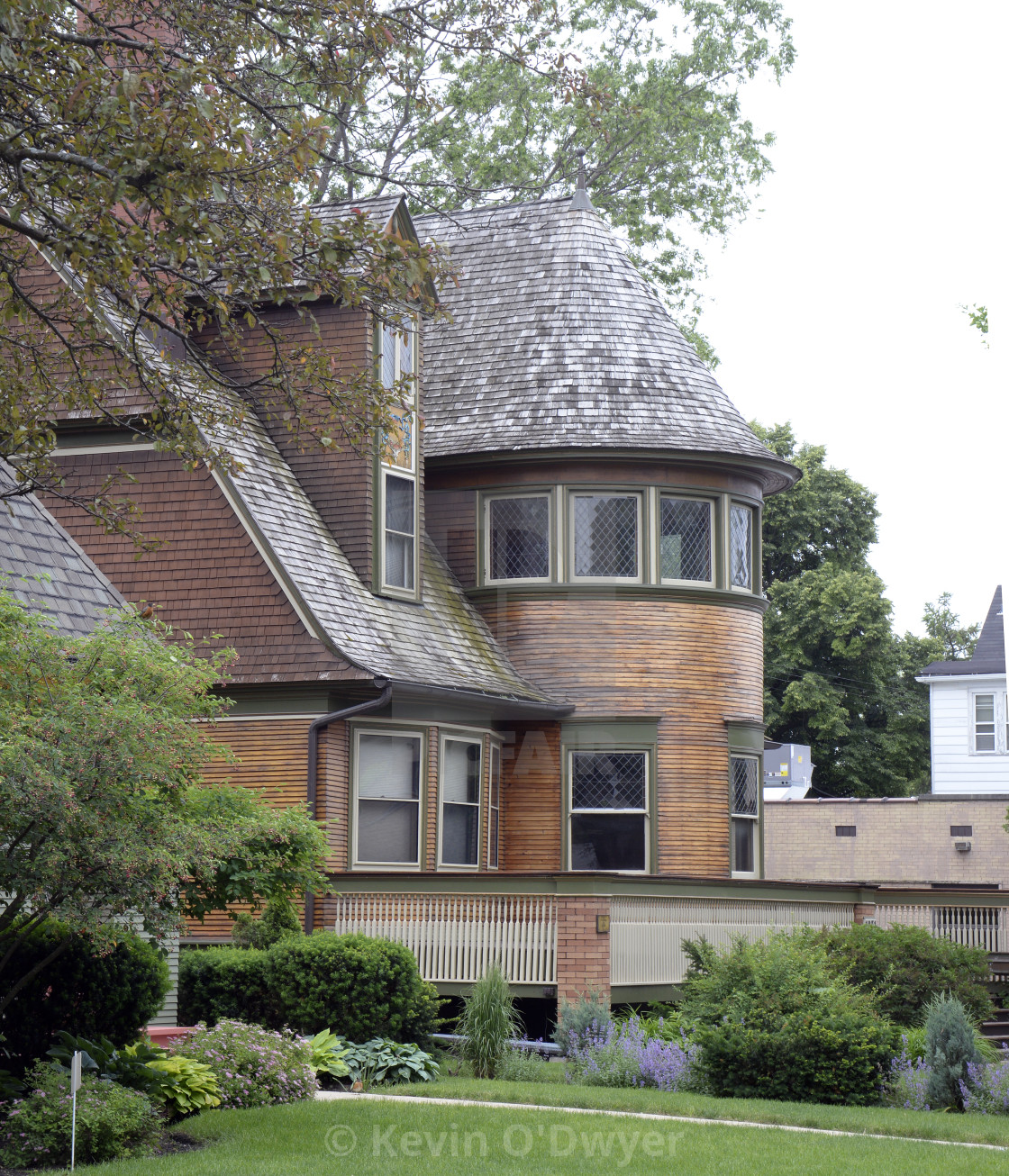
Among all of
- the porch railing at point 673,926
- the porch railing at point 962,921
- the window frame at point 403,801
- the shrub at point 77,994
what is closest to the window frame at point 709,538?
the window frame at point 403,801

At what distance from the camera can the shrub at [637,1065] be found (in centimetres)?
1375

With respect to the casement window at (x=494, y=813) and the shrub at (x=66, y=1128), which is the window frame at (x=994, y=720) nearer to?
the casement window at (x=494, y=813)

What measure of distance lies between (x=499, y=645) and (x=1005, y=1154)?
39.1 ft

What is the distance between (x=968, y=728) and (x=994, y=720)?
665 millimetres

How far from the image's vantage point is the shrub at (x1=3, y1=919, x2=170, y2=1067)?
10867 millimetres

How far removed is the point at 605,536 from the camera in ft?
70.6

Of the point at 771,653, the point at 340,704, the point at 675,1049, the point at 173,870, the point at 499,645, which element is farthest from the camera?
the point at 771,653

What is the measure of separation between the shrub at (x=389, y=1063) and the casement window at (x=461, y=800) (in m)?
5.36

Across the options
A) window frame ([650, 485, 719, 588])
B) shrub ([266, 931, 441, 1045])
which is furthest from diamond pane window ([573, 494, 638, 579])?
shrub ([266, 931, 441, 1045])

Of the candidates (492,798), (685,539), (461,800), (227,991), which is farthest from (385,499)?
(227,991)

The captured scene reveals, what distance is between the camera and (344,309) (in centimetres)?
2019

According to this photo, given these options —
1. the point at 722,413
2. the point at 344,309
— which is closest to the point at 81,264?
the point at 344,309

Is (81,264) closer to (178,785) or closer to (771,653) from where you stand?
(178,785)

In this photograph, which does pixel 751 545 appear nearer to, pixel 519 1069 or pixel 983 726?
pixel 519 1069
